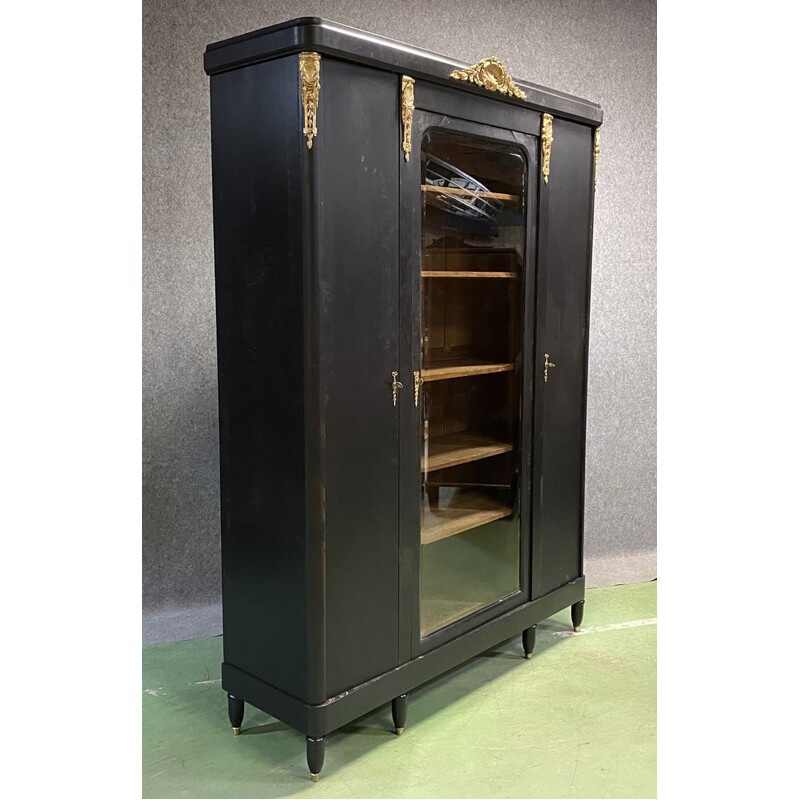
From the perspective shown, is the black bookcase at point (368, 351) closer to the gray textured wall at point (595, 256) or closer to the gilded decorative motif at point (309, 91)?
the gilded decorative motif at point (309, 91)

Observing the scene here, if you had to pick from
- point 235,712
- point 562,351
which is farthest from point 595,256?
point 235,712

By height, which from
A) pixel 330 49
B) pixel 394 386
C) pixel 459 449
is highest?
pixel 330 49

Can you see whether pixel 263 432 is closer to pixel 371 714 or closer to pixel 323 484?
pixel 323 484

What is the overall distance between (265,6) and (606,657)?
2.61 meters

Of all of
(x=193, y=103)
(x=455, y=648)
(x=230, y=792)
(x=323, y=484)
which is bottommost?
(x=230, y=792)

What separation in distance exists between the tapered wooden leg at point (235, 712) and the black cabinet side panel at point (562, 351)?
3.56 ft

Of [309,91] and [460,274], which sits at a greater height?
[309,91]

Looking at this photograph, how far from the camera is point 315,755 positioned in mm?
2307

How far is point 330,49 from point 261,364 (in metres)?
0.80

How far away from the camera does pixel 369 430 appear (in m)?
2.36

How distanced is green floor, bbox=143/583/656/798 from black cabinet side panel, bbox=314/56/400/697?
0.88ft

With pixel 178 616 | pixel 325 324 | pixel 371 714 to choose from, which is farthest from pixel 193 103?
pixel 371 714

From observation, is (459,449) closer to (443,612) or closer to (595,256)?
(443,612)

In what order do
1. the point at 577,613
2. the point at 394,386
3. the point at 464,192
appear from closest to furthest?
the point at 394,386 → the point at 464,192 → the point at 577,613
